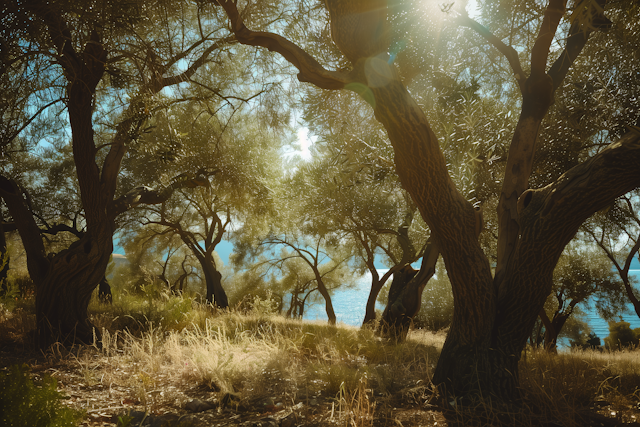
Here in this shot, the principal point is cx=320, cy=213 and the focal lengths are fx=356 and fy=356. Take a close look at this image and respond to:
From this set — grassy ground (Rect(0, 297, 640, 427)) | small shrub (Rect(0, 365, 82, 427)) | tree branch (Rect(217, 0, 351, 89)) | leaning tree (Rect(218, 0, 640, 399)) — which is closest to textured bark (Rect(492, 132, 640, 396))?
leaning tree (Rect(218, 0, 640, 399))

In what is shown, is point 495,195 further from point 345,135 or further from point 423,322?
point 423,322

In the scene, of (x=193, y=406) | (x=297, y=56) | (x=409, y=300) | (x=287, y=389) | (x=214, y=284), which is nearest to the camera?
(x=193, y=406)

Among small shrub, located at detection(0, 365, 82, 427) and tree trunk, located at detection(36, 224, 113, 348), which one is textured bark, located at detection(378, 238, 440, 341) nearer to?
tree trunk, located at detection(36, 224, 113, 348)

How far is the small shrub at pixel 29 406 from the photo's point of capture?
1.76m

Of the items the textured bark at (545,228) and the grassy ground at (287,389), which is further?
the textured bark at (545,228)

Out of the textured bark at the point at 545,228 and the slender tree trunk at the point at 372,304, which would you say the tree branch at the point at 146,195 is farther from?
the slender tree trunk at the point at 372,304

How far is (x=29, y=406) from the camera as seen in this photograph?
6.07 ft

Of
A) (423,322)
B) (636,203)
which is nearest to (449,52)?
(636,203)

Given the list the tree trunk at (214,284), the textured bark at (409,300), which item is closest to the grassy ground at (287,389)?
the textured bark at (409,300)

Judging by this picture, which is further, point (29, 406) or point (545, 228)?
point (545, 228)

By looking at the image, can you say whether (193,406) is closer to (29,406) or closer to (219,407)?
(219,407)

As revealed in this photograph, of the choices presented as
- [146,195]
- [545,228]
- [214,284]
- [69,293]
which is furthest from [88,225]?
[214,284]

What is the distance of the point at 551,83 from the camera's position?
402cm

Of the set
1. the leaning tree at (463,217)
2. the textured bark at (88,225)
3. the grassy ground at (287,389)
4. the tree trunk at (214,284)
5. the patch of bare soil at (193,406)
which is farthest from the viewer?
the tree trunk at (214,284)
